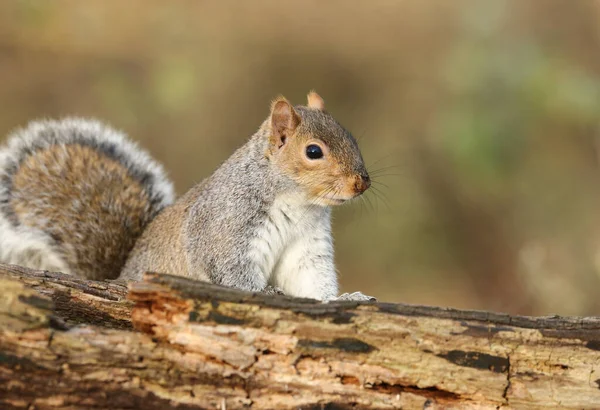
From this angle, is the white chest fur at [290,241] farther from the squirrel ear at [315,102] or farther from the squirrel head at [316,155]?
the squirrel ear at [315,102]

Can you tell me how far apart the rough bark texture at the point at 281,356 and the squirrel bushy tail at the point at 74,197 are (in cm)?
123

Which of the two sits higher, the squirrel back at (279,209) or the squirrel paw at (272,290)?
the squirrel back at (279,209)

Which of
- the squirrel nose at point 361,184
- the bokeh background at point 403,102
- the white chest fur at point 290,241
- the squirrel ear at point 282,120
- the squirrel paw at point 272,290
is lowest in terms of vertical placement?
the squirrel paw at point 272,290

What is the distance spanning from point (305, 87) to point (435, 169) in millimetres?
1075

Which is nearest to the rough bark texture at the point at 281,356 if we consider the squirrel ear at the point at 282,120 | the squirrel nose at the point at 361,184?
the squirrel nose at the point at 361,184

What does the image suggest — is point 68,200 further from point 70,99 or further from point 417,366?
point 70,99

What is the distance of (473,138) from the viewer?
16.0ft

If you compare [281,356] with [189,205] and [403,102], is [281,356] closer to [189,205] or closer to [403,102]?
[189,205]

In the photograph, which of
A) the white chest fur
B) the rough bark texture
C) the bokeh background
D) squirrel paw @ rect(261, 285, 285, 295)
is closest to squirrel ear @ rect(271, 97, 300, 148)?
the white chest fur

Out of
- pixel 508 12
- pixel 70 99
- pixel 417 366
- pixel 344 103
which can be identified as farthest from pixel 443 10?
pixel 417 366

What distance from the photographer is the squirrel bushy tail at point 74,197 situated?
286 centimetres

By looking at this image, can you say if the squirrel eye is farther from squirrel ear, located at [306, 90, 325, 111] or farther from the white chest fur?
squirrel ear, located at [306, 90, 325, 111]

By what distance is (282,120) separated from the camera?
2426 mm

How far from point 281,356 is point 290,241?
77cm
